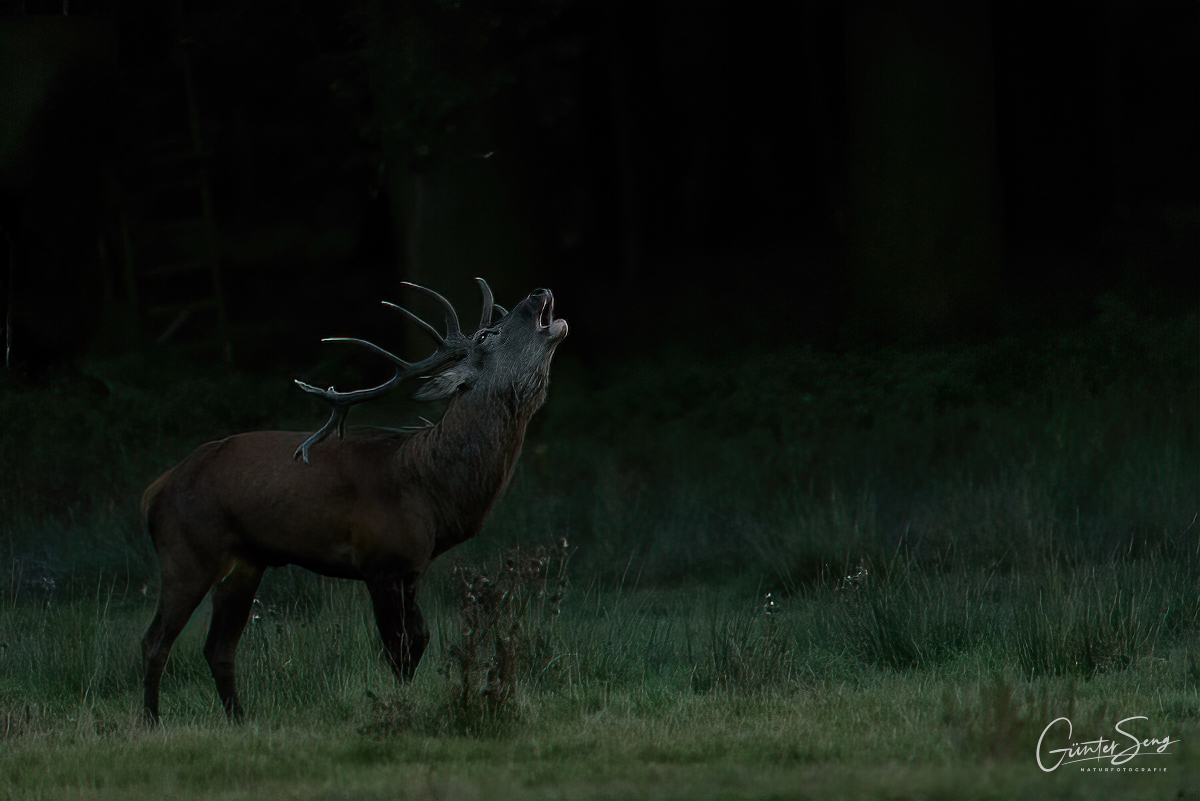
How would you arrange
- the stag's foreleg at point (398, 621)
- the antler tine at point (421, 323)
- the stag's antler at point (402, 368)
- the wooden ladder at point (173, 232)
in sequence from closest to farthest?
the stag's foreleg at point (398, 621) → the antler tine at point (421, 323) → the stag's antler at point (402, 368) → the wooden ladder at point (173, 232)

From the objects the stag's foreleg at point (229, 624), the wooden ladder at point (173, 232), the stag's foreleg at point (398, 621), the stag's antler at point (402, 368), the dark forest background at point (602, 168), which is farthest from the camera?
the wooden ladder at point (173, 232)

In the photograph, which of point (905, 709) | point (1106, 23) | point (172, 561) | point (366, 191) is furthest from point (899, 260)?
point (172, 561)

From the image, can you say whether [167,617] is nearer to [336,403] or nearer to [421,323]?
[336,403]

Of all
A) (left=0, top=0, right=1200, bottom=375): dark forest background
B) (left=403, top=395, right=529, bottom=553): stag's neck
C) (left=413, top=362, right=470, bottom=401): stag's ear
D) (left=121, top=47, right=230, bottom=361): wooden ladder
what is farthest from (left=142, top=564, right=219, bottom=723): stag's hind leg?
(left=121, top=47, right=230, bottom=361): wooden ladder

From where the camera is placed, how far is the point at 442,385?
20.2 ft

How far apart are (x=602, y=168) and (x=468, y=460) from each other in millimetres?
9080

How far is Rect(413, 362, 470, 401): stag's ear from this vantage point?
6133mm

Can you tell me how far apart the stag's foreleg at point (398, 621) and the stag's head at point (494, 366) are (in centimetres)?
63

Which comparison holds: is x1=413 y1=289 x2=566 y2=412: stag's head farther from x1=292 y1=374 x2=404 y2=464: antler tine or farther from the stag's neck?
x1=292 y1=374 x2=404 y2=464: antler tine

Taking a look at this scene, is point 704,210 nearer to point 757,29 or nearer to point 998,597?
point 757,29

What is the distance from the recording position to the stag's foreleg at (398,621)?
589cm

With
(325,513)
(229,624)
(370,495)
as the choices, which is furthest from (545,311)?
(229,624)

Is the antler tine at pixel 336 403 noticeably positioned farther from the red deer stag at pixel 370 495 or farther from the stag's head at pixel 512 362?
the stag's head at pixel 512 362

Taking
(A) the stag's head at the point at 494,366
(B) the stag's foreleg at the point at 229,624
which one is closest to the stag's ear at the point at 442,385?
(A) the stag's head at the point at 494,366
